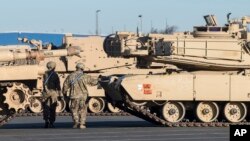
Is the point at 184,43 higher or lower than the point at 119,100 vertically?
higher

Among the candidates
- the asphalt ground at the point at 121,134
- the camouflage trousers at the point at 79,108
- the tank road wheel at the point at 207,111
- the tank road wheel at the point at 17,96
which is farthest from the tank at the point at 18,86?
the tank road wheel at the point at 207,111

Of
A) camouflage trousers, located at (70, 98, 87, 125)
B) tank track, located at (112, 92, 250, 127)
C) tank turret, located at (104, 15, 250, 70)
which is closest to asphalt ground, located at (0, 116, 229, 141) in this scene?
camouflage trousers, located at (70, 98, 87, 125)

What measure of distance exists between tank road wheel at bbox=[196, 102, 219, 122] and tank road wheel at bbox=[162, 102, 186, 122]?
51cm

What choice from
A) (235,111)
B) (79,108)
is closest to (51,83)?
(79,108)

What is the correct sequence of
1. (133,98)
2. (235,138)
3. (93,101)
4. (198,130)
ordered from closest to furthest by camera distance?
1. (235,138)
2. (198,130)
3. (133,98)
4. (93,101)

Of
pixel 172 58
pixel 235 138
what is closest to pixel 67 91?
pixel 172 58

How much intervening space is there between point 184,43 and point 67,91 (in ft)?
13.7

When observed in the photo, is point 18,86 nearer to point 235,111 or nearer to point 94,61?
point 235,111

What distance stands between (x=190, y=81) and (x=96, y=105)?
1073 centimetres

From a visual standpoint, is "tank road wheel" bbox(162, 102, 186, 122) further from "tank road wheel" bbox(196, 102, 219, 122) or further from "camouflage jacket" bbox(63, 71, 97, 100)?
"camouflage jacket" bbox(63, 71, 97, 100)

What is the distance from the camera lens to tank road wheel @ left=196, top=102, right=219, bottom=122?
25.0 m

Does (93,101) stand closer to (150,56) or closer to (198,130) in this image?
(150,56)

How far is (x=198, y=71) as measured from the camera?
2597 cm

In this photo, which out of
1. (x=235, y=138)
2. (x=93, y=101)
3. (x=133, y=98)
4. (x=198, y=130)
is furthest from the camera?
(x=93, y=101)
